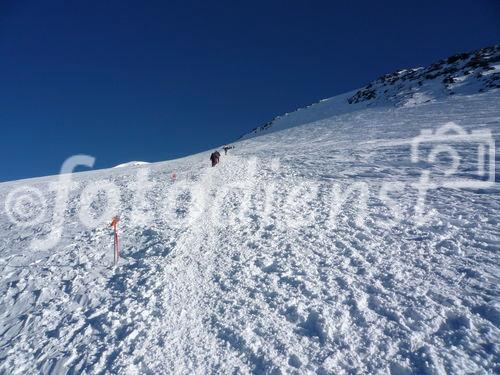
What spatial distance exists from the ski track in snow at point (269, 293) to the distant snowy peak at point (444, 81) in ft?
73.2

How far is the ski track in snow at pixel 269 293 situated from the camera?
5.18 meters

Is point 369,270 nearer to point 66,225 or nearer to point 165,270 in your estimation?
point 165,270

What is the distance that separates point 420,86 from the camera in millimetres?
35000

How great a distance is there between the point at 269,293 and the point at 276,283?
40cm

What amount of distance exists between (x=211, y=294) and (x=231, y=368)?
84.8 inches

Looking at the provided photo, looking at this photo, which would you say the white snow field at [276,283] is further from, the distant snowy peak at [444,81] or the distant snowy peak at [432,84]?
the distant snowy peak at [432,84]

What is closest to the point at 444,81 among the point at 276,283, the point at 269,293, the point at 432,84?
the point at 432,84

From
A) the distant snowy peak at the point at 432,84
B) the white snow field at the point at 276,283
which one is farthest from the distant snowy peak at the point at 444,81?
the white snow field at the point at 276,283

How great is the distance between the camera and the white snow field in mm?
5234

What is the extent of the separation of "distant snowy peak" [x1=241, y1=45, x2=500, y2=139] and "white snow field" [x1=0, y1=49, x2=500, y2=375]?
18.7 metres

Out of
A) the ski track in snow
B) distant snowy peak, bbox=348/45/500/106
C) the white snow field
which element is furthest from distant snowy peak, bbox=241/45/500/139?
the ski track in snow

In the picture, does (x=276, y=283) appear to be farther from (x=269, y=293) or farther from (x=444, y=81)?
(x=444, y=81)

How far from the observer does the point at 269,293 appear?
6871mm

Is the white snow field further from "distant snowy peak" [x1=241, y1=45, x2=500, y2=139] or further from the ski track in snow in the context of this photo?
"distant snowy peak" [x1=241, y1=45, x2=500, y2=139]
